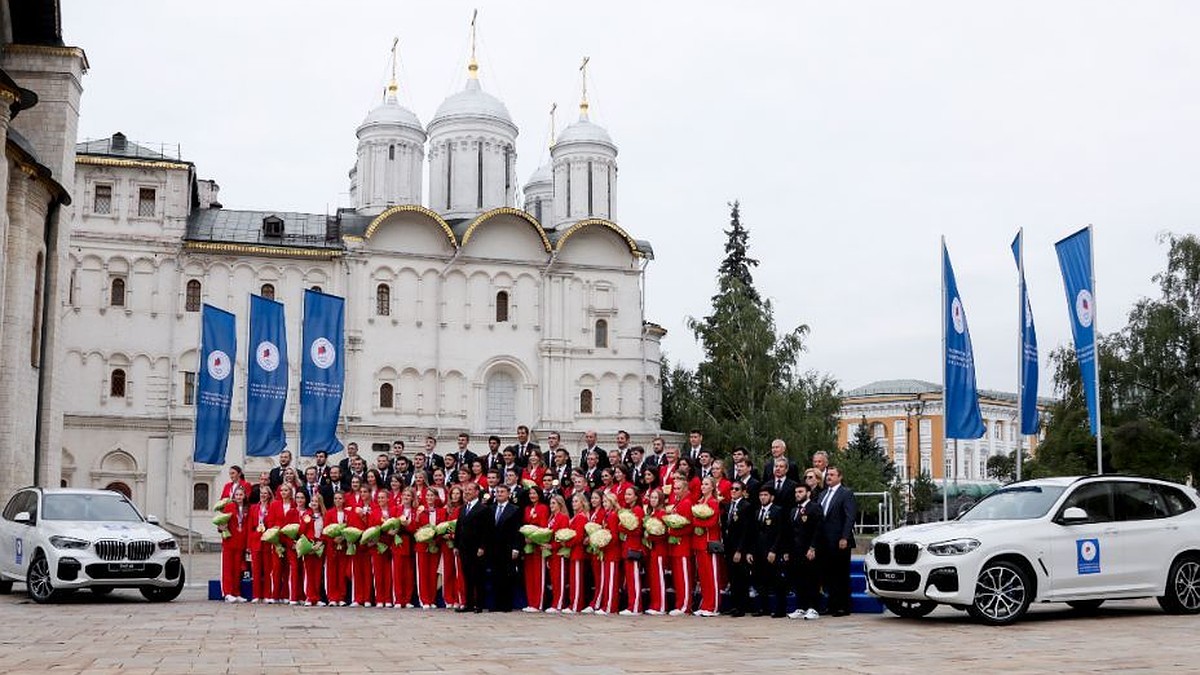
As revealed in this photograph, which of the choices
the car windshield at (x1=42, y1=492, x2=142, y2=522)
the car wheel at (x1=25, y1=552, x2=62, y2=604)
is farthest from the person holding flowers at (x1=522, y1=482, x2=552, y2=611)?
the car wheel at (x1=25, y1=552, x2=62, y2=604)

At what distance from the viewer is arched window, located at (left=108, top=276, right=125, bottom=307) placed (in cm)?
4862

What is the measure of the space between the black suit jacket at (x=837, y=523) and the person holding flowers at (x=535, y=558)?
150 inches

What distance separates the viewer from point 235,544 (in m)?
20.1

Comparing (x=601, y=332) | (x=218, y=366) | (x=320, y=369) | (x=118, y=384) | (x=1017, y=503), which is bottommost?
(x=1017, y=503)

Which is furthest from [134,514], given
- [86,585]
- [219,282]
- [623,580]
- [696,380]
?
[696,380]

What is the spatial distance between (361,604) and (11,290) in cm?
1416

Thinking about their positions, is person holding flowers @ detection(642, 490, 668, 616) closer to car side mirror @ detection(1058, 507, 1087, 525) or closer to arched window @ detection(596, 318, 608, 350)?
car side mirror @ detection(1058, 507, 1087, 525)

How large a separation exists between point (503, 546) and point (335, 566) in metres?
A: 3.33

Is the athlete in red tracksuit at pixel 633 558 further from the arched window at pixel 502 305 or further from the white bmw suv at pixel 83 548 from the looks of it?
the arched window at pixel 502 305

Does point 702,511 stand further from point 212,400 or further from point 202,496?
point 202,496

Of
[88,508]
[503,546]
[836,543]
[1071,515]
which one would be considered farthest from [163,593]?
[1071,515]

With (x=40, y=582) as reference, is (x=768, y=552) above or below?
above

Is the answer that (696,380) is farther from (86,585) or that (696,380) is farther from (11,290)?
(86,585)

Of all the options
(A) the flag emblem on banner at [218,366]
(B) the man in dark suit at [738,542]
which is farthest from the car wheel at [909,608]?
(A) the flag emblem on banner at [218,366]
